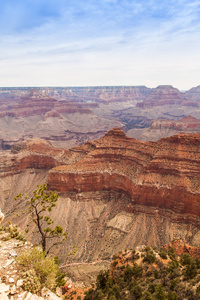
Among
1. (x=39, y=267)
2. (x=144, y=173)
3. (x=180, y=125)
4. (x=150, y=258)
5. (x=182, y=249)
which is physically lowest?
(x=182, y=249)

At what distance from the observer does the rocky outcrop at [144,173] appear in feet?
149

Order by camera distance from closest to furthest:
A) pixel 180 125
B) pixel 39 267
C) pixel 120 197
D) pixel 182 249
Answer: pixel 39 267 < pixel 182 249 < pixel 120 197 < pixel 180 125

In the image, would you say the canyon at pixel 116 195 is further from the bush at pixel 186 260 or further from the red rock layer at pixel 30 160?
the bush at pixel 186 260

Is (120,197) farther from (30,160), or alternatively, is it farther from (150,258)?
(30,160)

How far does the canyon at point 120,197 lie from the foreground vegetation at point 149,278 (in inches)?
549

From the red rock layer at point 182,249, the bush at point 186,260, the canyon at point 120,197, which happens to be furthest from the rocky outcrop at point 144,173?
the bush at point 186,260

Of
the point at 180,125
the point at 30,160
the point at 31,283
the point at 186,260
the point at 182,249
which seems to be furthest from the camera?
the point at 180,125

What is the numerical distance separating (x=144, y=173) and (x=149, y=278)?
32.3 metres

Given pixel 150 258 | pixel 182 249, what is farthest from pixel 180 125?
pixel 150 258

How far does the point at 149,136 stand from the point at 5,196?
125 metres

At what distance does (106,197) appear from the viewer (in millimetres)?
57438

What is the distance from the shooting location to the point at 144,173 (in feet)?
167

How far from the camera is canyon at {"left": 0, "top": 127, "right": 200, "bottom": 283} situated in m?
43.1

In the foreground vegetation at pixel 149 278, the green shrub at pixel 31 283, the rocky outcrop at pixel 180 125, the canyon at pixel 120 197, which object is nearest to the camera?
the green shrub at pixel 31 283
